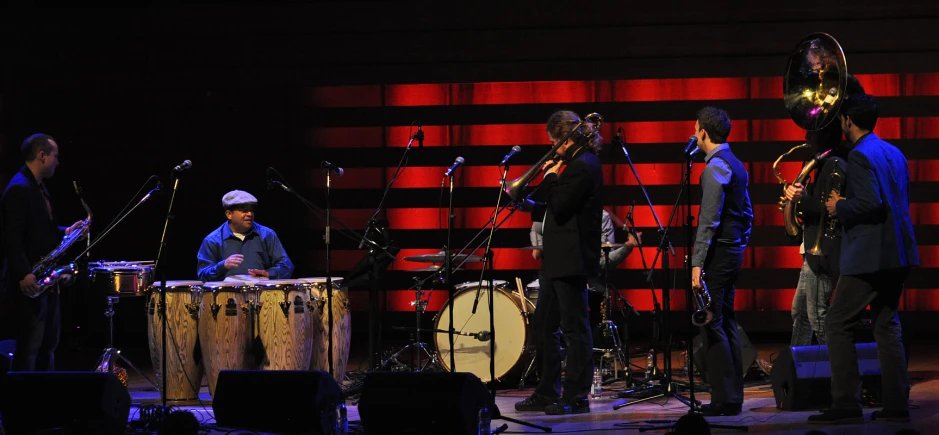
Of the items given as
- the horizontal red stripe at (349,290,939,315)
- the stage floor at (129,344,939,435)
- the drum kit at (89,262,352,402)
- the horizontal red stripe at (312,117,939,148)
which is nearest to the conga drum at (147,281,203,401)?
the drum kit at (89,262,352,402)

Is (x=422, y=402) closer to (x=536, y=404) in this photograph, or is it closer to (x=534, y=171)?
(x=536, y=404)

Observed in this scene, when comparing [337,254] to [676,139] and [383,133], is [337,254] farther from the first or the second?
[676,139]

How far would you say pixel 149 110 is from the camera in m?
10.5

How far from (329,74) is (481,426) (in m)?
6.02

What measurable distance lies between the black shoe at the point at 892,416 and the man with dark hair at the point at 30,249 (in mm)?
5388

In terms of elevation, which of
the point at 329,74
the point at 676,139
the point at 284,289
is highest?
the point at 329,74

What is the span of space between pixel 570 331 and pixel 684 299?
14.4 ft

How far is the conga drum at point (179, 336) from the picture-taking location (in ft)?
23.3

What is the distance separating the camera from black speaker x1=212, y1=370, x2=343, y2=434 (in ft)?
17.5

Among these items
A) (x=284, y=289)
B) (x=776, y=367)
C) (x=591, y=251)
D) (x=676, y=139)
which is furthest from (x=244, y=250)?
(x=676, y=139)

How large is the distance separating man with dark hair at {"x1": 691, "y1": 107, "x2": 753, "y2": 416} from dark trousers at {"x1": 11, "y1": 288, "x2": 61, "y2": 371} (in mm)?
4339

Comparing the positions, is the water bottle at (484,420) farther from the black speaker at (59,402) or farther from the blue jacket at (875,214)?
the blue jacket at (875,214)

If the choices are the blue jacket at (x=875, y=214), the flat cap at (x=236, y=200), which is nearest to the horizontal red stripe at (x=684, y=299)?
the flat cap at (x=236, y=200)

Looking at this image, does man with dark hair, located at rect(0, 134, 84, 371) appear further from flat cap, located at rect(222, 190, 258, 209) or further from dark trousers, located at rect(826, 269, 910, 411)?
dark trousers, located at rect(826, 269, 910, 411)
